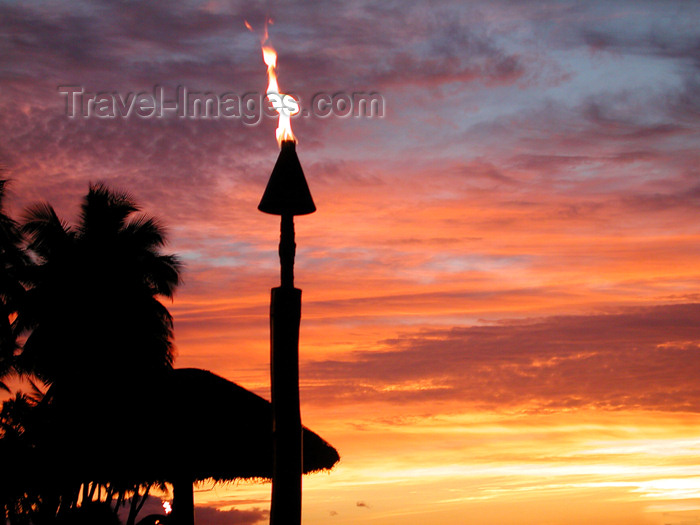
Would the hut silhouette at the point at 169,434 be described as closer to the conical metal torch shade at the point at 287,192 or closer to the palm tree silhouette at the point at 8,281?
the conical metal torch shade at the point at 287,192

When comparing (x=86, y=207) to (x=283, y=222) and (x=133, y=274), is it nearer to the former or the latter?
(x=133, y=274)

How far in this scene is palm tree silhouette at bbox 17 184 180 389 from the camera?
24703mm

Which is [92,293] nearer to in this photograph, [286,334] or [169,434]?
[169,434]

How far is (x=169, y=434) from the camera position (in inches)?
451

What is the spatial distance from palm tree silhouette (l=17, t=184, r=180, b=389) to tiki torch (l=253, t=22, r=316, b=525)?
53.0ft

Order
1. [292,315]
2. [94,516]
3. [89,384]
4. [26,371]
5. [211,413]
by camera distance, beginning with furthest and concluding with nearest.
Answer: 1. [26,371]
2. [94,516]
3. [89,384]
4. [211,413]
5. [292,315]

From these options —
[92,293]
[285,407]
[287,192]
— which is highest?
[92,293]

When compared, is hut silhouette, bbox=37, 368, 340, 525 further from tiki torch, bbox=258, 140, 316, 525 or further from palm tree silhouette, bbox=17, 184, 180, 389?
palm tree silhouette, bbox=17, 184, 180, 389

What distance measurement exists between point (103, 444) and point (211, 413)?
163 centimetres

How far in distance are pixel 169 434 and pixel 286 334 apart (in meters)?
3.93

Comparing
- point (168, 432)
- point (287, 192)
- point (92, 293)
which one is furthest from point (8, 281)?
point (287, 192)

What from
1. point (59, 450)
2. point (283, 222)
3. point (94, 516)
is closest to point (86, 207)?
point (94, 516)

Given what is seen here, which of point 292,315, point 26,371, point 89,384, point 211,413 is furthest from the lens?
point 26,371

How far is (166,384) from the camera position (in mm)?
11945
